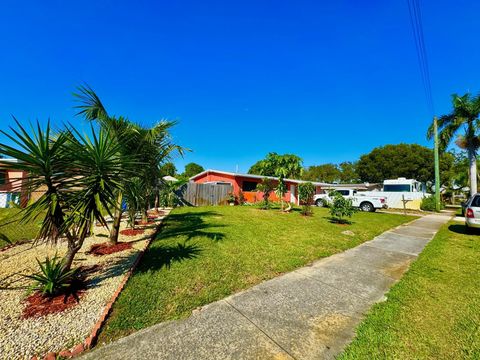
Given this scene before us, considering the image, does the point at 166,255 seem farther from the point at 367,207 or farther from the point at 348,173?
the point at 348,173

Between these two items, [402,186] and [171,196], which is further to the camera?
[402,186]

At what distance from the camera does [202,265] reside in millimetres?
4598

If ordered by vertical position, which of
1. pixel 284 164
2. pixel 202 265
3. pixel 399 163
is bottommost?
pixel 202 265

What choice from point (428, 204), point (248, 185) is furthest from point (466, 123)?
point (248, 185)

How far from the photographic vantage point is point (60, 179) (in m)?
3.25

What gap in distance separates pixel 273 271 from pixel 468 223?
9.09m

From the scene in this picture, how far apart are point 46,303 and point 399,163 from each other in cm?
4368

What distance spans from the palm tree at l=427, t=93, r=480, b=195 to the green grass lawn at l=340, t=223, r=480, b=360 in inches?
777

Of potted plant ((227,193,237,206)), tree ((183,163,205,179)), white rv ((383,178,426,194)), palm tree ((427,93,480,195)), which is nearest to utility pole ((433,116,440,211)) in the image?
palm tree ((427,93,480,195))

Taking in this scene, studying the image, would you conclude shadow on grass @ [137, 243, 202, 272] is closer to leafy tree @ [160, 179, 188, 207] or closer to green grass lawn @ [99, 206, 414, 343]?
green grass lawn @ [99, 206, 414, 343]

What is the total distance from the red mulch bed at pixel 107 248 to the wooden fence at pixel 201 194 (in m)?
12.8

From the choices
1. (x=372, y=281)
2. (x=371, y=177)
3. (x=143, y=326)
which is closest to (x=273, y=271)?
(x=372, y=281)

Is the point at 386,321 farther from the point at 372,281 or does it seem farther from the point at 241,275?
the point at 241,275

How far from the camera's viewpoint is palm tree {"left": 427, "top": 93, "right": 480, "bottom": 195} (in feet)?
59.1
